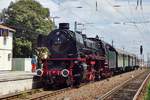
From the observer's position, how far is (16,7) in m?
81.1

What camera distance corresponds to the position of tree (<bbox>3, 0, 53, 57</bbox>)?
7650 cm

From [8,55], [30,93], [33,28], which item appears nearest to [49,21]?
[33,28]

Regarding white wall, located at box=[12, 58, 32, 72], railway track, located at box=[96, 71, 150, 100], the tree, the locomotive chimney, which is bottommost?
railway track, located at box=[96, 71, 150, 100]

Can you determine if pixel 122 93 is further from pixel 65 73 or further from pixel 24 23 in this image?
pixel 24 23

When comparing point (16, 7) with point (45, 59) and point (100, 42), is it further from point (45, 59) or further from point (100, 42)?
point (45, 59)

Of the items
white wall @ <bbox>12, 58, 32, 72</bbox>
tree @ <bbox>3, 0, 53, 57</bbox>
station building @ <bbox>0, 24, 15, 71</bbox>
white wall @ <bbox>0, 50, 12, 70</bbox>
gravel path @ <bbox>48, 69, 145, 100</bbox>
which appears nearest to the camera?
gravel path @ <bbox>48, 69, 145, 100</bbox>

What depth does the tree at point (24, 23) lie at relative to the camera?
251 ft

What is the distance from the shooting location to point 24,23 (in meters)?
78.8

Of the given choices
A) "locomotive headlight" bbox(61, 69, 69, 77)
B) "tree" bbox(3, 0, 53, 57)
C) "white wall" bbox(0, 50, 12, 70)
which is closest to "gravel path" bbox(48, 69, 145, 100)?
"locomotive headlight" bbox(61, 69, 69, 77)

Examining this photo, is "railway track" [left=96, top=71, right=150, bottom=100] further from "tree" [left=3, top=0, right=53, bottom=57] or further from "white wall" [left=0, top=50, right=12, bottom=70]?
"tree" [left=3, top=0, right=53, bottom=57]

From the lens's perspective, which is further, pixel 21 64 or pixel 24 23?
pixel 24 23

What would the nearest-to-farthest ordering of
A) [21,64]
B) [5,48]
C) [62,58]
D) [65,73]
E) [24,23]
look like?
[65,73]
[62,58]
[5,48]
[21,64]
[24,23]

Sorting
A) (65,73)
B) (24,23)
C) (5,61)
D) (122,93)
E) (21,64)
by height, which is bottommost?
(122,93)

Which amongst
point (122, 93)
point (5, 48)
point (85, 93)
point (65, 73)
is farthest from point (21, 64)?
point (85, 93)
